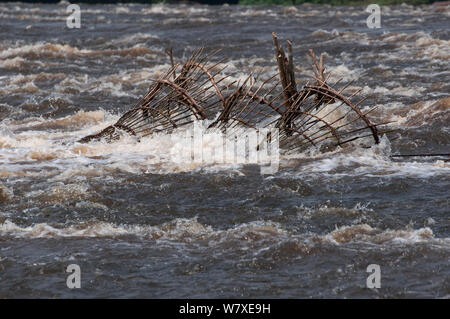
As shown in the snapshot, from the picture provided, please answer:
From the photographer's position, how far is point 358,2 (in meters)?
49.6

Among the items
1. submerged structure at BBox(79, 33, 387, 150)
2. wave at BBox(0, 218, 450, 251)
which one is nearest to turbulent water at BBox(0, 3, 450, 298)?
wave at BBox(0, 218, 450, 251)

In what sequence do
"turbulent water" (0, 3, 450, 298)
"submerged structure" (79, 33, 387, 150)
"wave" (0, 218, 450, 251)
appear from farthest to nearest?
"submerged structure" (79, 33, 387, 150)
"wave" (0, 218, 450, 251)
"turbulent water" (0, 3, 450, 298)

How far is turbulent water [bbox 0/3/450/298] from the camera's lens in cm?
729

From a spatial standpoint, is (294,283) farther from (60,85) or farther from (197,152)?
(60,85)

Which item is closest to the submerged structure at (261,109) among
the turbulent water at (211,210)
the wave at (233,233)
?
the turbulent water at (211,210)

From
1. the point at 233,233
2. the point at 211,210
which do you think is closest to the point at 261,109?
the point at 211,210

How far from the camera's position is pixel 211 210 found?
9.18 m

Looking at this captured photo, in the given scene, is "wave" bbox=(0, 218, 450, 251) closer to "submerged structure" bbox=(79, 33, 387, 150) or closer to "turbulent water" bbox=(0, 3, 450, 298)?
"turbulent water" bbox=(0, 3, 450, 298)

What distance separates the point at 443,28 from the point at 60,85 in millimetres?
14200

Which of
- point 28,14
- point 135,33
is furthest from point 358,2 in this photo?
point 135,33

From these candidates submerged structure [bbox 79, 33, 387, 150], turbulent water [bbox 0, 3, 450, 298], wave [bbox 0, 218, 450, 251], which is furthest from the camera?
submerged structure [bbox 79, 33, 387, 150]

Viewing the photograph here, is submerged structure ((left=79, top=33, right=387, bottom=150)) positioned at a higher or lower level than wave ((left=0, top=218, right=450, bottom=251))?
higher

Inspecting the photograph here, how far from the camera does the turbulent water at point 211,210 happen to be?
7285mm

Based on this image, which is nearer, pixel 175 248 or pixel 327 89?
pixel 175 248
